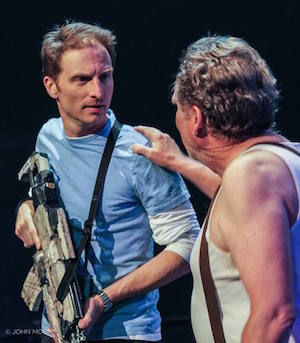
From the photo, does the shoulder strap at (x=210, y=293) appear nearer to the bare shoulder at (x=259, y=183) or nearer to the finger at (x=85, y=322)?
the bare shoulder at (x=259, y=183)

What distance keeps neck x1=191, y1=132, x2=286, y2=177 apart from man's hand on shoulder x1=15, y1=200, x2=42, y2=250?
734mm

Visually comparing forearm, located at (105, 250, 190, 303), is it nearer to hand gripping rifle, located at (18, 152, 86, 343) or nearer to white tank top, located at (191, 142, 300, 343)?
hand gripping rifle, located at (18, 152, 86, 343)

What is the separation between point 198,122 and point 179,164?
549 millimetres

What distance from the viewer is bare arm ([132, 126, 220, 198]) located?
2.09m

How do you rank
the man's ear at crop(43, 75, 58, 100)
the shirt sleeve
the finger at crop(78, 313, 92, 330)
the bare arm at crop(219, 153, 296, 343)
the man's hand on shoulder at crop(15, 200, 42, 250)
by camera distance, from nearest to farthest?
the bare arm at crop(219, 153, 296, 343) < the finger at crop(78, 313, 92, 330) < the shirt sleeve < the man's hand on shoulder at crop(15, 200, 42, 250) < the man's ear at crop(43, 75, 58, 100)

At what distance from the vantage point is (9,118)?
134 inches

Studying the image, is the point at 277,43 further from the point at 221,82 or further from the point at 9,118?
the point at 221,82

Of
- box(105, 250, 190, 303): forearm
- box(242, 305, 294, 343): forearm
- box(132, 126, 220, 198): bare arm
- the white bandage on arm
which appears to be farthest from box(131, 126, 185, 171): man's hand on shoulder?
box(242, 305, 294, 343): forearm

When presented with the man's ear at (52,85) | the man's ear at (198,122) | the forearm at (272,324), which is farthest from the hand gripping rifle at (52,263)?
the forearm at (272,324)

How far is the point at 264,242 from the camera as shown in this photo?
1.34 meters

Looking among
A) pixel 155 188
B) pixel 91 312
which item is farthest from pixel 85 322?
pixel 155 188

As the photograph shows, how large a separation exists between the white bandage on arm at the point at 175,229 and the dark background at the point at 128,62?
1464 mm

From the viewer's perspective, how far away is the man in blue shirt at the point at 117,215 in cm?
207

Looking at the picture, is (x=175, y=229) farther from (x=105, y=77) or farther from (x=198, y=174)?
(x=105, y=77)
